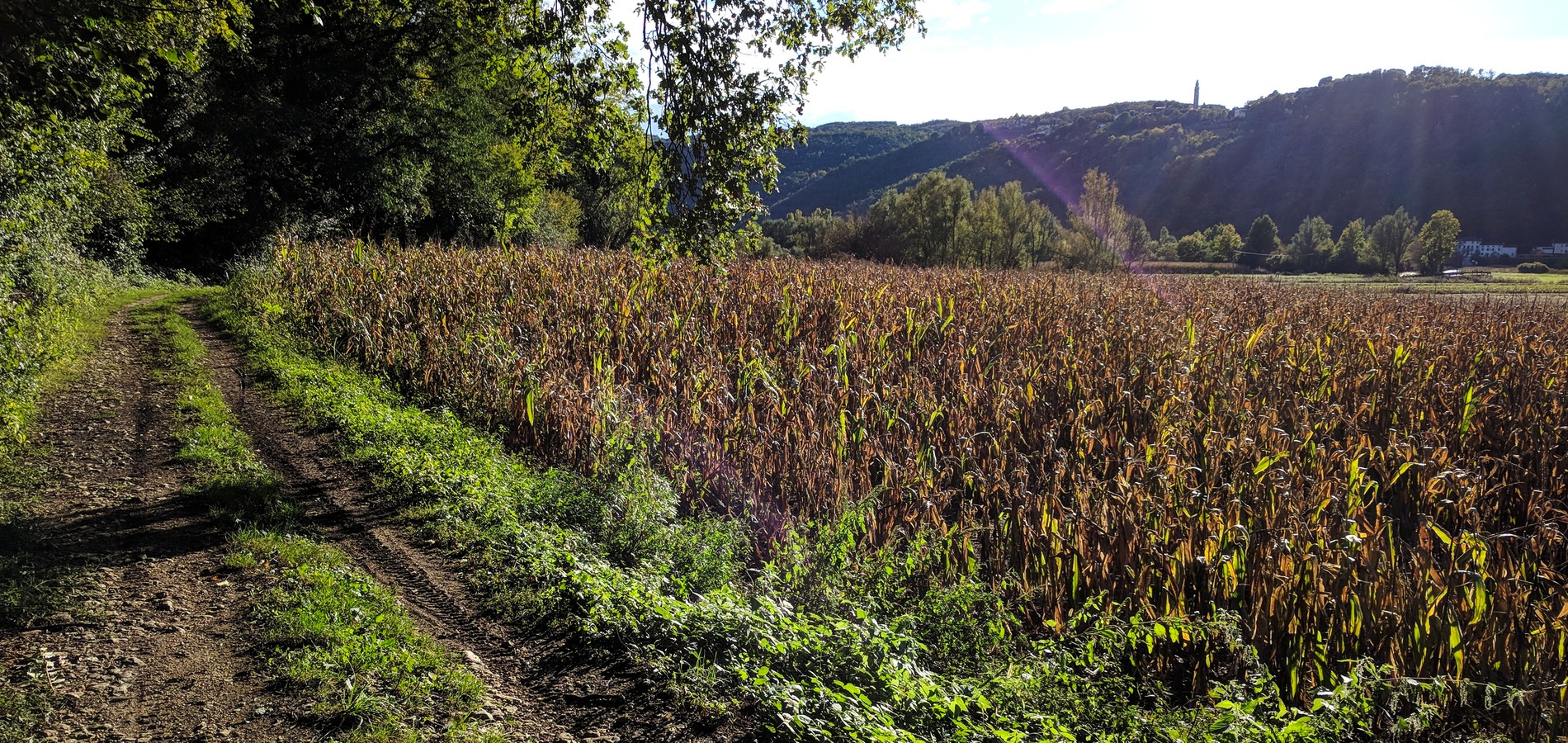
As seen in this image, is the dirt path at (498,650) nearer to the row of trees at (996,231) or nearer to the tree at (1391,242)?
the row of trees at (996,231)

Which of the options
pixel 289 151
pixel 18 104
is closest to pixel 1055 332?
pixel 18 104

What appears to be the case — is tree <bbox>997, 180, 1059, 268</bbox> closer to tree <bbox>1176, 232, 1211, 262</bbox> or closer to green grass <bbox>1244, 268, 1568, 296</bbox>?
green grass <bbox>1244, 268, 1568, 296</bbox>

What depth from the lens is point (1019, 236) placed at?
45438 mm

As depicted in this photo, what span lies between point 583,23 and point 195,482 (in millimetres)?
5309

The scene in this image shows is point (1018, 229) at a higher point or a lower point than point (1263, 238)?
lower

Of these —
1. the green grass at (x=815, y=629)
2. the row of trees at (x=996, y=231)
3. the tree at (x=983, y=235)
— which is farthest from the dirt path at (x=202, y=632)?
the tree at (x=983, y=235)

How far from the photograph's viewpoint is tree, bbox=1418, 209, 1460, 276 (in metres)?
51.7

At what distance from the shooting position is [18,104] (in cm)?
679

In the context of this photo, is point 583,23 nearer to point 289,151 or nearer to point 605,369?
point 605,369

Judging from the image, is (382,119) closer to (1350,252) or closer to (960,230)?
(960,230)

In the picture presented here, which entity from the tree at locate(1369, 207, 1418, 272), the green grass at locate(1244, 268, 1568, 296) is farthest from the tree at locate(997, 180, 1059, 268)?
the tree at locate(1369, 207, 1418, 272)

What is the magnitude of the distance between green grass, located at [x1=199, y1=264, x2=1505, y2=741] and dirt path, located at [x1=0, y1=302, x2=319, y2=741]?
48.0 inches

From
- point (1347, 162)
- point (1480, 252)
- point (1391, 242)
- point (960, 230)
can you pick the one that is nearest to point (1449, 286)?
point (960, 230)

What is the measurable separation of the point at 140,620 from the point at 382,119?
2759 cm
